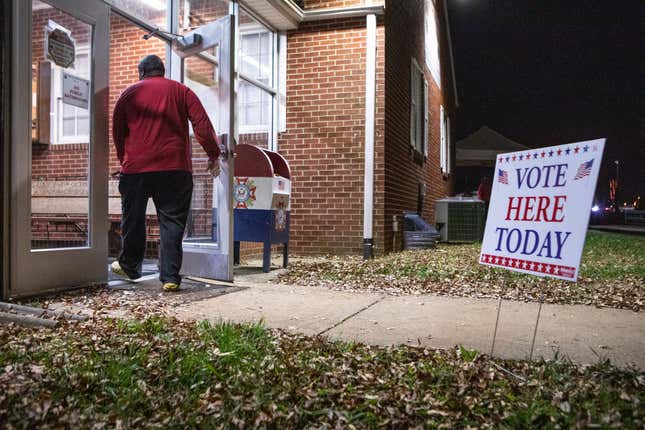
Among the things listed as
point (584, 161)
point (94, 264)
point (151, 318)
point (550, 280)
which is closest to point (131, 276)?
point (94, 264)

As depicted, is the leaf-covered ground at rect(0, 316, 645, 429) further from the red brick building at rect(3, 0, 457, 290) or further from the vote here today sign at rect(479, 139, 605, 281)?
the red brick building at rect(3, 0, 457, 290)

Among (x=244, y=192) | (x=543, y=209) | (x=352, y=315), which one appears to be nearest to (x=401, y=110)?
(x=244, y=192)

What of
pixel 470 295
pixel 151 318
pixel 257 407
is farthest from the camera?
pixel 470 295

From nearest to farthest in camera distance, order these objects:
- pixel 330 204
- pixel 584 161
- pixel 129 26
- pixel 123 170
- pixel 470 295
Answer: pixel 584 161 → pixel 123 170 → pixel 470 295 → pixel 129 26 → pixel 330 204

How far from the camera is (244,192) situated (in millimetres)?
6410

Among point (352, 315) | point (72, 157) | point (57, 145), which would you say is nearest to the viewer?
point (352, 315)

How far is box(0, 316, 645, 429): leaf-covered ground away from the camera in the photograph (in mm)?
2152

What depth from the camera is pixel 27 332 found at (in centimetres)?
332

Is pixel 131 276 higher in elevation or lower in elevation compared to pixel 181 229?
lower

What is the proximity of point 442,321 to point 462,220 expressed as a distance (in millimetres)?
9107

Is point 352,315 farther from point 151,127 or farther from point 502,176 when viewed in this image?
point 151,127

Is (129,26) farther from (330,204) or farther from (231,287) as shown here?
(231,287)

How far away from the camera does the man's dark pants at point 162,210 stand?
4.85m

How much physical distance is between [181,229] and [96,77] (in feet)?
4.96
